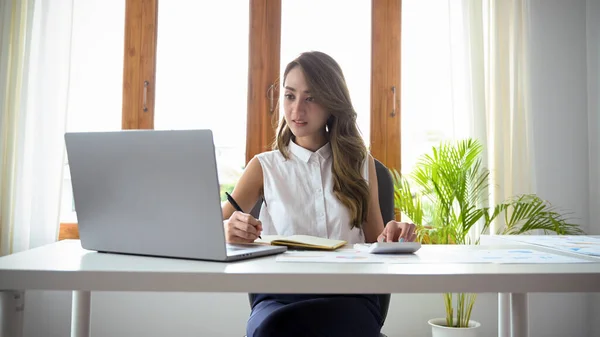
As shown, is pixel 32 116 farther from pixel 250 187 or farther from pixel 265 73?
pixel 250 187

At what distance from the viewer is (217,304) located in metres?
3.03

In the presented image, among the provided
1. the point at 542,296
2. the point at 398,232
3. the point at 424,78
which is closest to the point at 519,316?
the point at 398,232

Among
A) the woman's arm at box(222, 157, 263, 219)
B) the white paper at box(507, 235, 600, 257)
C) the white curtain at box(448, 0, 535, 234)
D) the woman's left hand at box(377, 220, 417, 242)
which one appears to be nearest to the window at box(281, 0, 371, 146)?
the white curtain at box(448, 0, 535, 234)

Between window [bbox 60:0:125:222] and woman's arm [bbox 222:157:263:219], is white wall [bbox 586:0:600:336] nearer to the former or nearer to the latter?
woman's arm [bbox 222:157:263:219]

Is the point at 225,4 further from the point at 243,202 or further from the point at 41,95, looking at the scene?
the point at 243,202

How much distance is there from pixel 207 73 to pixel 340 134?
160 cm

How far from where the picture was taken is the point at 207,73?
3.31m

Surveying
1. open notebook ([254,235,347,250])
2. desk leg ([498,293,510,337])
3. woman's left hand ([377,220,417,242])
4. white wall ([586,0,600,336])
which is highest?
white wall ([586,0,600,336])

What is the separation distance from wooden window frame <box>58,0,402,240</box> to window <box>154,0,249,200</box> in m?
0.06

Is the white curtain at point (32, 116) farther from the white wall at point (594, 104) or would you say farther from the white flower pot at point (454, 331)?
the white wall at point (594, 104)

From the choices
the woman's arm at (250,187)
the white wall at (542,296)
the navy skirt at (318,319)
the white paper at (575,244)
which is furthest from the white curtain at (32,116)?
the white paper at (575,244)

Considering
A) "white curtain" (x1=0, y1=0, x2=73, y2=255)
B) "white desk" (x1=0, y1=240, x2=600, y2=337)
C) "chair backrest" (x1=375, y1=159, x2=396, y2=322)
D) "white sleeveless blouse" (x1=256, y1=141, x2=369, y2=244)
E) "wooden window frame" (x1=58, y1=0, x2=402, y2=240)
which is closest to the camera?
"white desk" (x1=0, y1=240, x2=600, y2=337)

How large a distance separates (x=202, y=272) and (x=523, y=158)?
2.70m

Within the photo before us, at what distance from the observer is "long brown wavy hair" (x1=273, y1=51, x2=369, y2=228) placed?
183 cm
